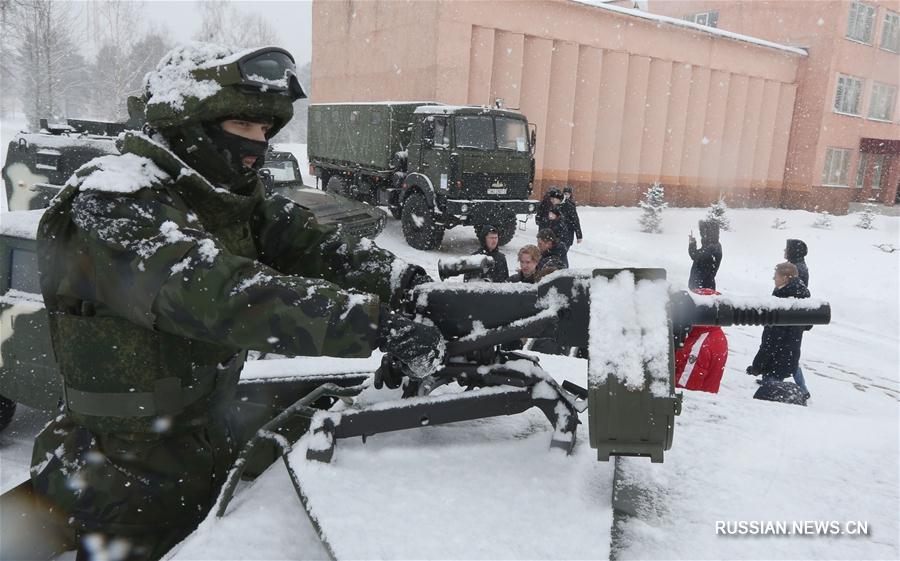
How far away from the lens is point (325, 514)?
1398 mm

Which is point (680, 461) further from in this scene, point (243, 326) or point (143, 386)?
point (143, 386)

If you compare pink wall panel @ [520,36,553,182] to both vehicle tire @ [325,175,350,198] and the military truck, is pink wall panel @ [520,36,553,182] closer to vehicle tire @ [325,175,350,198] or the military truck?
vehicle tire @ [325,175,350,198]

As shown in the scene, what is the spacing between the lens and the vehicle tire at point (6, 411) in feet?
14.0

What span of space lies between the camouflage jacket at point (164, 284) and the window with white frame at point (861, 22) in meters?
30.8

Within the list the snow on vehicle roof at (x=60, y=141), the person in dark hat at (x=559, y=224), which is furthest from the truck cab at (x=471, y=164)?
the snow on vehicle roof at (x=60, y=141)

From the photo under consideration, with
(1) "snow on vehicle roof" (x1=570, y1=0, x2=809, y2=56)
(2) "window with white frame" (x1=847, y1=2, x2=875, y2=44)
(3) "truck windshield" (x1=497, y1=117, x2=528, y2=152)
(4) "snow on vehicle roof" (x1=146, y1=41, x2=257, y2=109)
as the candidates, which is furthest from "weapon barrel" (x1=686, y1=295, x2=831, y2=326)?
(2) "window with white frame" (x1=847, y1=2, x2=875, y2=44)

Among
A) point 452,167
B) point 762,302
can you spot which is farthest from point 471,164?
point 762,302

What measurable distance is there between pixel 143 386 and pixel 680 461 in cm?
146

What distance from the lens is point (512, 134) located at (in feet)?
41.1

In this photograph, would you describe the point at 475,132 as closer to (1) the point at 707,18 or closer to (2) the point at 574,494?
(2) the point at 574,494

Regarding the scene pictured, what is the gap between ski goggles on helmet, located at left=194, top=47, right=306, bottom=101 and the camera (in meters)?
1.81

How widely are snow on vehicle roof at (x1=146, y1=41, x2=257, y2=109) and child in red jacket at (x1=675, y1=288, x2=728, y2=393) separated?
4.13m

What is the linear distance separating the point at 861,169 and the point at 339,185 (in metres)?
24.7

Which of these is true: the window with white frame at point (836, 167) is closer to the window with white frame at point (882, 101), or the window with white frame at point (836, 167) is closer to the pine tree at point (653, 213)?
the window with white frame at point (882, 101)
